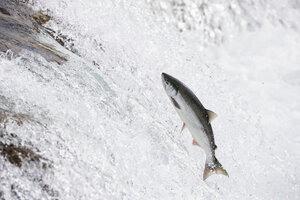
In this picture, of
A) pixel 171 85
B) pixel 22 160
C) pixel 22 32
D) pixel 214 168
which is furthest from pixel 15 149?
pixel 22 32

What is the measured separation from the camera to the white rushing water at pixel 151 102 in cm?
177

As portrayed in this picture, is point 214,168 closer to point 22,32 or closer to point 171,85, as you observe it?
point 171,85

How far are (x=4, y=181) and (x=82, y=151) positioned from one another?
44 centimetres

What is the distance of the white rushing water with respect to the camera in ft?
5.82

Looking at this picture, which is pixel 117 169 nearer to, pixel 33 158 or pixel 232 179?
pixel 33 158

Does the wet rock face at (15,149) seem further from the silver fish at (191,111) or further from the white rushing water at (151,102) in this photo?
the silver fish at (191,111)

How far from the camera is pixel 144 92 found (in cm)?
294

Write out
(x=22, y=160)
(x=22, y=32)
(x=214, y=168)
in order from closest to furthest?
(x=22, y=160) → (x=214, y=168) → (x=22, y=32)

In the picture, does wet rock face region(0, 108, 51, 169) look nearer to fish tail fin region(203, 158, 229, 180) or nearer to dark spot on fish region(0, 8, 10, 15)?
fish tail fin region(203, 158, 229, 180)

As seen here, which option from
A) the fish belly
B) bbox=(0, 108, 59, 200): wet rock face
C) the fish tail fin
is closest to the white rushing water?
bbox=(0, 108, 59, 200): wet rock face

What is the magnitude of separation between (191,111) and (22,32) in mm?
1508

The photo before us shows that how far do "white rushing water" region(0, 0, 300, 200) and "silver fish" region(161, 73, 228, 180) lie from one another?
1.51 ft

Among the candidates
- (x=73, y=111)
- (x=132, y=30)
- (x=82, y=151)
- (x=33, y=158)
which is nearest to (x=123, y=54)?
(x=132, y=30)

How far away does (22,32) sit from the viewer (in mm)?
2609
